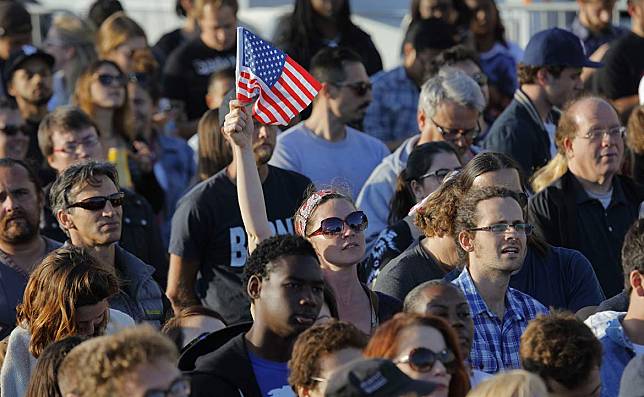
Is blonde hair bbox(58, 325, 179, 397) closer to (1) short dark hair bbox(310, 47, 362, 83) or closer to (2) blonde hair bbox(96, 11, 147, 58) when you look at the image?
(1) short dark hair bbox(310, 47, 362, 83)

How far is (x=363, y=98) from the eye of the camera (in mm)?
9648

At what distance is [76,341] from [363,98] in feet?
15.3

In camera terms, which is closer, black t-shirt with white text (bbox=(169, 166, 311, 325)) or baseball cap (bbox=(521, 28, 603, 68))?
black t-shirt with white text (bbox=(169, 166, 311, 325))

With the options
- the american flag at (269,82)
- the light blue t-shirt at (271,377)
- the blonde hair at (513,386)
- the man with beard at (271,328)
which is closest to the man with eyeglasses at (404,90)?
the american flag at (269,82)

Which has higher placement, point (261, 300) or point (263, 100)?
point (263, 100)

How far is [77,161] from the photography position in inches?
336

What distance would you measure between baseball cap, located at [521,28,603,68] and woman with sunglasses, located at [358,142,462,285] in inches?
72.1

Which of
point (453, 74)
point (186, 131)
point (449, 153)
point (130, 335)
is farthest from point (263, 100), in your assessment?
point (186, 131)

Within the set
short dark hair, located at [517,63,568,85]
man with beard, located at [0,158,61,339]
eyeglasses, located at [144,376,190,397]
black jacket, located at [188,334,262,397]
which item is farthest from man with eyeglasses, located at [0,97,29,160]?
eyeglasses, located at [144,376,190,397]

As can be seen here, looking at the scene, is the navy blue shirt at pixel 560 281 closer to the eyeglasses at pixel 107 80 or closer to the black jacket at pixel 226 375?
the black jacket at pixel 226 375

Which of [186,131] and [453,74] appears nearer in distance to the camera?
[453,74]

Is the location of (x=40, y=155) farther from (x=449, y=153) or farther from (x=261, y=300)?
(x=261, y=300)

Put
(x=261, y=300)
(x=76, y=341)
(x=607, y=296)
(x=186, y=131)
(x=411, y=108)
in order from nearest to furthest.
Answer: (x=76, y=341)
(x=261, y=300)
(x=607, y=296)
(x=411, y=108)
(x=186, y=131)

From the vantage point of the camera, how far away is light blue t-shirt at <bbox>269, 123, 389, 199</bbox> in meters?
9.24
